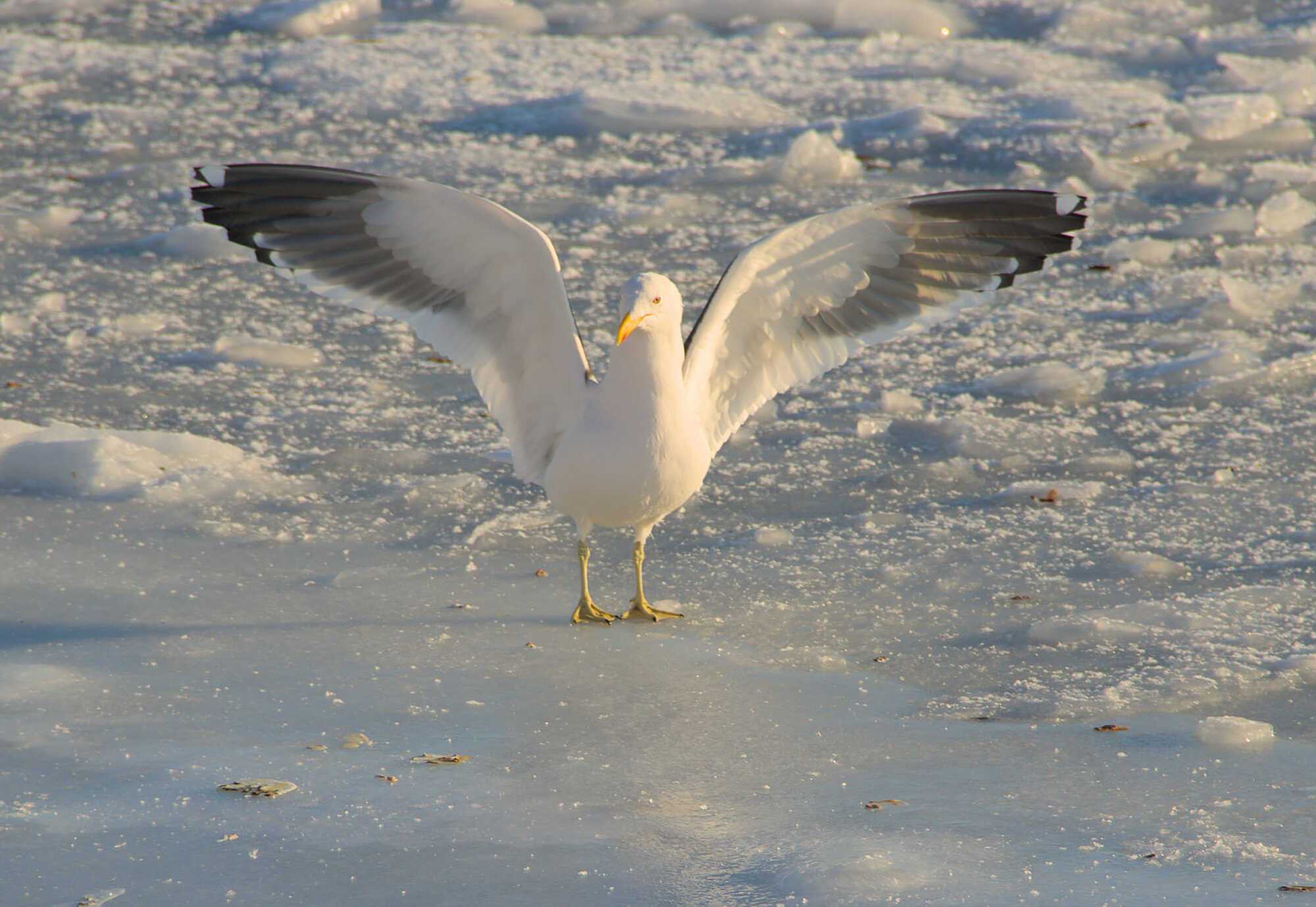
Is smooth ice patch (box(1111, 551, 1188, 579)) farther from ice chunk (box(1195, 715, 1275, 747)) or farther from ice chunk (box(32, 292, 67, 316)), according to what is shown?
ice chunk (box(32, 292, 67, 316))

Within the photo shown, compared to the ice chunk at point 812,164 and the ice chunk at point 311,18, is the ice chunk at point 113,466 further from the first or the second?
the ice chunk at point 311,18

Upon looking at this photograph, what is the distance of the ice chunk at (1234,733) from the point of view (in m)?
3.01

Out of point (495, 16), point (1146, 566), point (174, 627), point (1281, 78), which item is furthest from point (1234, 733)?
point (495, 16)

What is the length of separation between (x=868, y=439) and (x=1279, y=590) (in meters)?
1.43

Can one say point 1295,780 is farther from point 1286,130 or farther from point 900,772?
point 1286,130

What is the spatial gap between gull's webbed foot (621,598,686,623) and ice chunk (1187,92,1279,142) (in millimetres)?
5107

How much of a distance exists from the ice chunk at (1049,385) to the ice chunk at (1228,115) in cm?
311

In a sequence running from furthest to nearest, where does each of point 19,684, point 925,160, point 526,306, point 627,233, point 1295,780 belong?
point 925,160 → point 627,233 → point 526,306 → point 19,684 → point 1295,780

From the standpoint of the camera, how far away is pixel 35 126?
313 inches

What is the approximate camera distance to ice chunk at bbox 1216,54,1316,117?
829cm

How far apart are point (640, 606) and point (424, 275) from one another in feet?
3.45

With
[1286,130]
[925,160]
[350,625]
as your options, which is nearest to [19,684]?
[350,625]

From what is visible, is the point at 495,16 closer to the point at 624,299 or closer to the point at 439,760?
the point at 624,299

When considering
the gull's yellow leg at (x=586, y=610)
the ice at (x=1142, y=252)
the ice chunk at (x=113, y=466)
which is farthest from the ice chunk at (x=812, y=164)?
the gull's yellow leg at (x=586, y=610)
